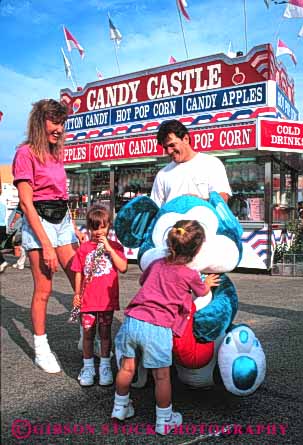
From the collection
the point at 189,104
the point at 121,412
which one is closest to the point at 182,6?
the point at 189,104

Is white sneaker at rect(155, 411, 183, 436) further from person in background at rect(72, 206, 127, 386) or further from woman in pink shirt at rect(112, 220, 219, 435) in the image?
person in background at rect(72, 206, 127, 386)

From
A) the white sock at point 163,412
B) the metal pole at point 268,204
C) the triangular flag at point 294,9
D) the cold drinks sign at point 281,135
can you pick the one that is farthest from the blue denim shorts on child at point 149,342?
the triangular flag at point 294,9

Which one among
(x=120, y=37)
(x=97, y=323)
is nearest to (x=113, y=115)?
(x=120, y=37)

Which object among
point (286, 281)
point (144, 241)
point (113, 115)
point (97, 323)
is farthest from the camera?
point (113, 115)

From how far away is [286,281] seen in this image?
835 centimetres

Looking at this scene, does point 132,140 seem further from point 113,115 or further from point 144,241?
point 144,241

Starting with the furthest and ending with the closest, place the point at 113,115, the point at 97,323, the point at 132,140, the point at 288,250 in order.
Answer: the point at 113,115, the point at 132,140, the point at 288,250, the point at 97,323

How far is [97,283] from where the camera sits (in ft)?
9.75

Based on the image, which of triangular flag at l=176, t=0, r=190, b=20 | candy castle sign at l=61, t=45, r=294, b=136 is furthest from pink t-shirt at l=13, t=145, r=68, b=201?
triangular flag at l=176, t=0, r=190, b=20

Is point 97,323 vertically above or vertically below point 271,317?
above

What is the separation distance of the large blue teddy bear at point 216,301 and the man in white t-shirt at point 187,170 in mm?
151

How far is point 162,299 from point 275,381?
4.17 ft

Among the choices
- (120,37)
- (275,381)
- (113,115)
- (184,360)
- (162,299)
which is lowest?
(275,381)

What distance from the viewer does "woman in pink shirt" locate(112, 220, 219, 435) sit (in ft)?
7.77
